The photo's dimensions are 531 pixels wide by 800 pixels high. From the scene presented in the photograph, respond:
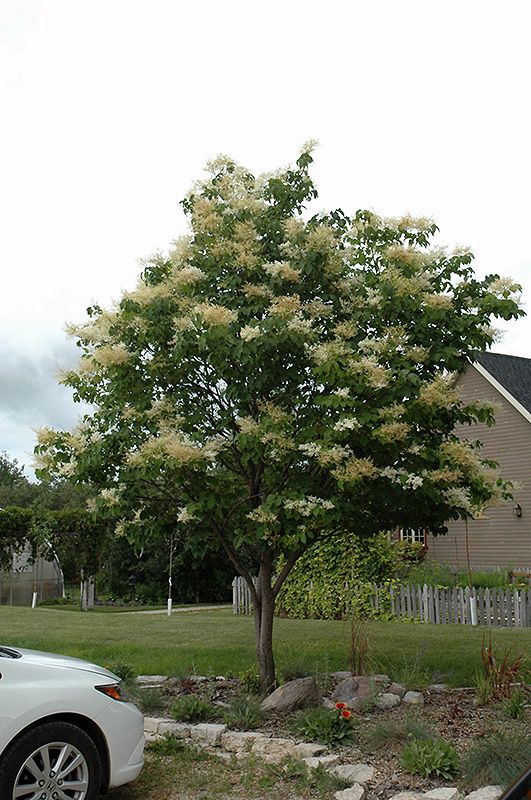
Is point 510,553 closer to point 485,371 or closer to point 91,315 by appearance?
Result: point 485,371

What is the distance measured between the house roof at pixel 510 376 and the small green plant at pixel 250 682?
15872mm

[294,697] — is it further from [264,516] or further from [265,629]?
[264,516]

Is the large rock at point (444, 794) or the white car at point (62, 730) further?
the large rock at point (444, 794)

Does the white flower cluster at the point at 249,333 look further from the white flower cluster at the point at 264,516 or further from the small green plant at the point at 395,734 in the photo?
the small green plant at the point at 395,734

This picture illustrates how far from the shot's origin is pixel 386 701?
7668 mm

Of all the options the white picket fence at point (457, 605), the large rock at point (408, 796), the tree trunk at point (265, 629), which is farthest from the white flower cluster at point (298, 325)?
the white picket fence at point (457, 605)

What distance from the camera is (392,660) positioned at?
33.5ft

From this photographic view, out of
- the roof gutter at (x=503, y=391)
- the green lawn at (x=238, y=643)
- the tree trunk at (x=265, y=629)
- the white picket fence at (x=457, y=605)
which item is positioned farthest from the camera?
the roof gutter at (x=503, y=391)

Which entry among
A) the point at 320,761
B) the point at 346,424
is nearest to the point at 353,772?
the point at 320,761

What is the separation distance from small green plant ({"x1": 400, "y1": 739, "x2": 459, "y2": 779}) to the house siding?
17399 mm

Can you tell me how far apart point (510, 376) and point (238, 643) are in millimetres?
15324

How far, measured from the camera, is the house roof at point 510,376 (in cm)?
2312

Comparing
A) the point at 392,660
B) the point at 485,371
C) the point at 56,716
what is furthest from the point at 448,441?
the point at 485,371

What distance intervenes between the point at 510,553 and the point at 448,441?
16.5m
